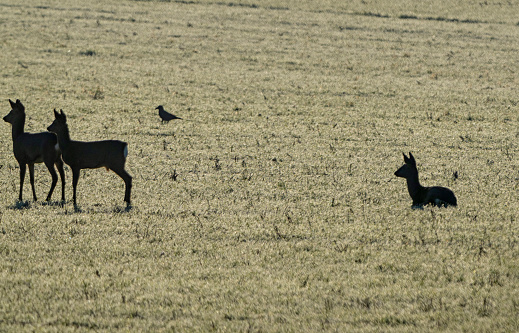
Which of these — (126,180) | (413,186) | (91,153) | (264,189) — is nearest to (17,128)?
(91,153)

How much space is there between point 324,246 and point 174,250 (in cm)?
199

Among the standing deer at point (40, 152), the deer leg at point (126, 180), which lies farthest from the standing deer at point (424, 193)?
the standing deer at point (40, 152)

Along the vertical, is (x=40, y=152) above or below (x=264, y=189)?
above

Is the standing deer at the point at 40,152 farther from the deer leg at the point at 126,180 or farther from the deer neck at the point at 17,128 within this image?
the deer leg at the point at 126,180

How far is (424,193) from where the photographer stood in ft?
39.5

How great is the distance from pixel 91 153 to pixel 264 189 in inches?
137

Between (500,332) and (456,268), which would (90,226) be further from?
(500,332)

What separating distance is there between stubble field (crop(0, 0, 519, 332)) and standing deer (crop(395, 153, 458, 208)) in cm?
22

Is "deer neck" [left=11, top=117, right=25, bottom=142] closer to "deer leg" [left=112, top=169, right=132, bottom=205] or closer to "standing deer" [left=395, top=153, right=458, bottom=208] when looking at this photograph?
"deer leg" [left=112, top=169, right=132, bottom=205]

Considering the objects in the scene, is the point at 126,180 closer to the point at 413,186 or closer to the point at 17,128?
the point at 17,128

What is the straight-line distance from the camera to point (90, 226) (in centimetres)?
1048

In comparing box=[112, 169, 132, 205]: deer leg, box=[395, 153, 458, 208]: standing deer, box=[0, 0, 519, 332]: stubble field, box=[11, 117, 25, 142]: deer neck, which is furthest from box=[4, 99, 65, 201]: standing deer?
box=[395, 153, 458, 208]: standing deer

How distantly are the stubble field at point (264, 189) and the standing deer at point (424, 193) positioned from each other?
0.72 ft

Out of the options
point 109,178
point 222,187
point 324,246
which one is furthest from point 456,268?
point 109,178
